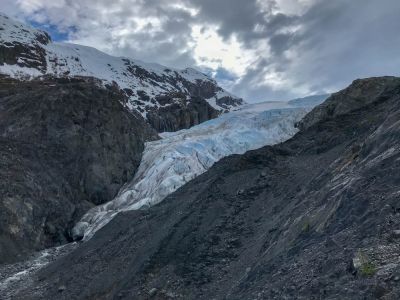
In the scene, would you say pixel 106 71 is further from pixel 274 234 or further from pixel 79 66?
pixel 274 234

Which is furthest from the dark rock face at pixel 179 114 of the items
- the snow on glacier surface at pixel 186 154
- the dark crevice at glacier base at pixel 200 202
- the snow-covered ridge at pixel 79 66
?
the snow on glacier surface at pixel 186 154

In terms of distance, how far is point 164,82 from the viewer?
11956 centimetres

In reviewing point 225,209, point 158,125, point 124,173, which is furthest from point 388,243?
point 158,125

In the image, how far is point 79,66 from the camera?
3799 inches

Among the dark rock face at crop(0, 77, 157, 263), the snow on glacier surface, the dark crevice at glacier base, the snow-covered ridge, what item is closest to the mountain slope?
the snow-covered ridge

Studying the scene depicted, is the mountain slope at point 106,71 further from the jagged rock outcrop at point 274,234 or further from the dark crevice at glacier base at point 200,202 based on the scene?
the jagged rock outcrop at point 274,234

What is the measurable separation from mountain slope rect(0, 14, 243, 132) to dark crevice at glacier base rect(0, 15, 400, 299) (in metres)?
29.2

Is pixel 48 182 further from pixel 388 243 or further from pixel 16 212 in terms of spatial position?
pixel 388 243

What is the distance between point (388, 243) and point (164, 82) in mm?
113736

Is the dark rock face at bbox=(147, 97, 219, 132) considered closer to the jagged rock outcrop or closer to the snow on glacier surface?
the snow on glacier surface

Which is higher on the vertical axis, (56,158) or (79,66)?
(79,66)

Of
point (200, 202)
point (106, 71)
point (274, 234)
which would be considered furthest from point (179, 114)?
point (274, 234)

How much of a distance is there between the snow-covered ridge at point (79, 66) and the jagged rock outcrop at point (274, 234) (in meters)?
58.3

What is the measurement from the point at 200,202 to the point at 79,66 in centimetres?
8416
